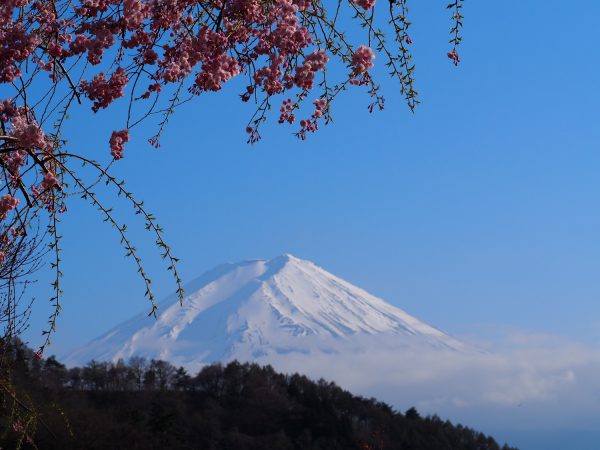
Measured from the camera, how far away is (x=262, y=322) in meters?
166

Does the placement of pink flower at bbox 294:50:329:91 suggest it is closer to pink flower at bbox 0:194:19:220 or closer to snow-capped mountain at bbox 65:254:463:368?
pink flower at bbox 0:194:19:220

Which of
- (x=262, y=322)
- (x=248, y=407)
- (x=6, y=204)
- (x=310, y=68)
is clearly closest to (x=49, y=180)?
(x=6, y=204)

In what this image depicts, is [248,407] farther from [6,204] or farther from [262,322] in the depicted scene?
[262,322]

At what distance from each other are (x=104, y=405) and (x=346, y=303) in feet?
367

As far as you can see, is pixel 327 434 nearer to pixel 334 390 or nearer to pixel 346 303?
pixel 334 390

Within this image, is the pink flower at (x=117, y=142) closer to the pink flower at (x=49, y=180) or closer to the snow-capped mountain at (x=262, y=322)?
the pink flower at (x=49, y=180)

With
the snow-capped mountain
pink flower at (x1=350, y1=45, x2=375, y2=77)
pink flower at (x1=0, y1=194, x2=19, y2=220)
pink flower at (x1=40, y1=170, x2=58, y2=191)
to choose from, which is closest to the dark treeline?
pink flower at (x1=0, y1=194, x2=19, y2=220)

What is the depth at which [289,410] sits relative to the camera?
52.9 m

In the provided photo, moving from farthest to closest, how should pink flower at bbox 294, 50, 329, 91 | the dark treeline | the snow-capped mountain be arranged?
the snow-capped mountain < the dark treeline < pink flower at bbox 294, 50, 329, 91

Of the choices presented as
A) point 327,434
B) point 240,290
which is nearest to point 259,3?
point 327,434

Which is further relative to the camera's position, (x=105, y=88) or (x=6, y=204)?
(x=6, y=204)

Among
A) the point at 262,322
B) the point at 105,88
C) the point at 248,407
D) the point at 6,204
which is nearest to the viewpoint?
the point at 105,88

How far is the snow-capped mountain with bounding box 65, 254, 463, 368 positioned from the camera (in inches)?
6245

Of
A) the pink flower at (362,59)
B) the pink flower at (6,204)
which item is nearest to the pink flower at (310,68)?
the pink flower at (362,59)
